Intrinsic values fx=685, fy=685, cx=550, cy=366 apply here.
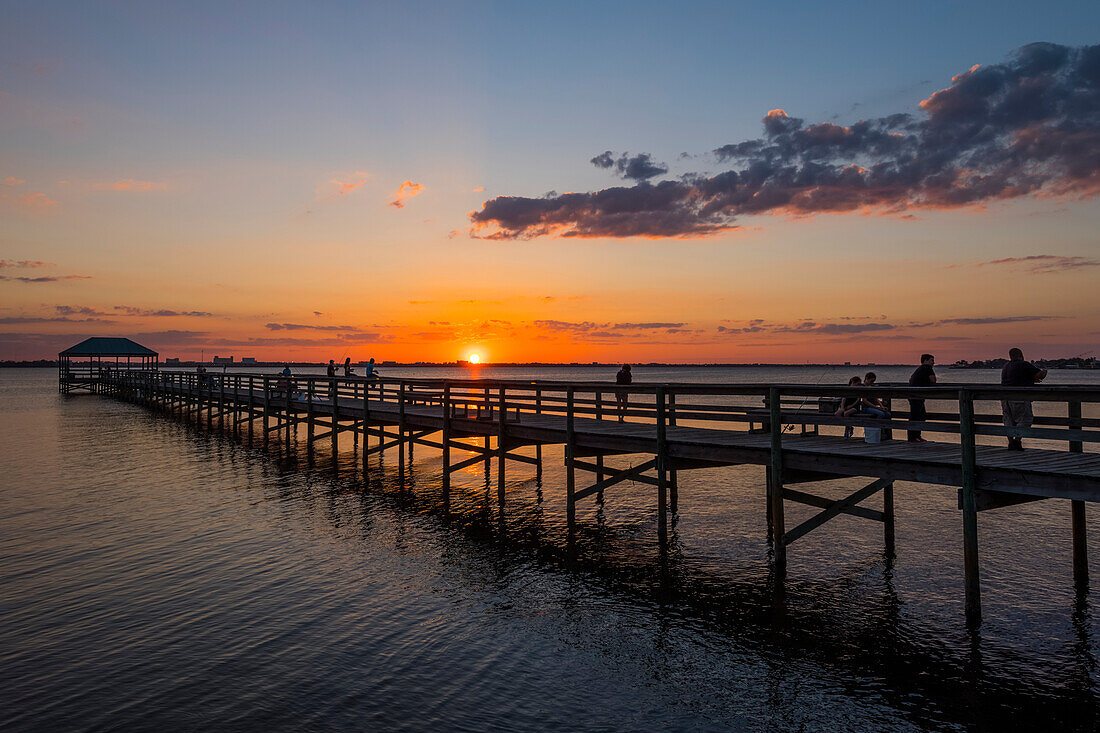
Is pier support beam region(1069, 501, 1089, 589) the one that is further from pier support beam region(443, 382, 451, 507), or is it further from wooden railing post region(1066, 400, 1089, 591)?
pier support beam region(443, 382, 451, 507)

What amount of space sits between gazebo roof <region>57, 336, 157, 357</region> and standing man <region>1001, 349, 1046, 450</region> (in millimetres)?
88725

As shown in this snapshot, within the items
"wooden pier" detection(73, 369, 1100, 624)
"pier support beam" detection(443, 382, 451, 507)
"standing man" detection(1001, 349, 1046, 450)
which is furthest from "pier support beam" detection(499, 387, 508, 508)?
"standing man" detection(1001, 349, 1046, 450)

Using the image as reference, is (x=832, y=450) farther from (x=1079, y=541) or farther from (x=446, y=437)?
(x=446, y=437)

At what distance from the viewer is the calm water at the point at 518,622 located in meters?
6.66

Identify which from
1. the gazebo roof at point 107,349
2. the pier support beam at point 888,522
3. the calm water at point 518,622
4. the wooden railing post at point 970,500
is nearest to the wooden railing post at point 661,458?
the calm water at point 518,622

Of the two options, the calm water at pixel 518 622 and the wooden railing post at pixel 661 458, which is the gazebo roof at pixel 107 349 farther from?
the wooden railing post at pixel 661 458

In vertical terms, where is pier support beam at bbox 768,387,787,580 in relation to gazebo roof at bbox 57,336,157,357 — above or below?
below

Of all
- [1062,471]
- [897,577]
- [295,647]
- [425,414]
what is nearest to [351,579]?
[295,647]

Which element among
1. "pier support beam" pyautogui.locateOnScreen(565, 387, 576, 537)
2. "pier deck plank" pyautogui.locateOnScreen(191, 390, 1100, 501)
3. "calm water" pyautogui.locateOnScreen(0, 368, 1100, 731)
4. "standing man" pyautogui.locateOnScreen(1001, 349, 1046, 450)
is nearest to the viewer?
"calm water" pyautogui.locateOnScreen(0, 368, 1100, 731)

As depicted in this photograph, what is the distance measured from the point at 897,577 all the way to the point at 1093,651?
3.06 meters

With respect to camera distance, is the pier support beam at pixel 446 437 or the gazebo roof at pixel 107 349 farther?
the gazebo roof at pixel 107 349

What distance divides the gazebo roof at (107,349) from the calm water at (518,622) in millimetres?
75773

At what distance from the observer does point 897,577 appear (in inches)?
423

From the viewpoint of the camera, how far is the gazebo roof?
82188mm
